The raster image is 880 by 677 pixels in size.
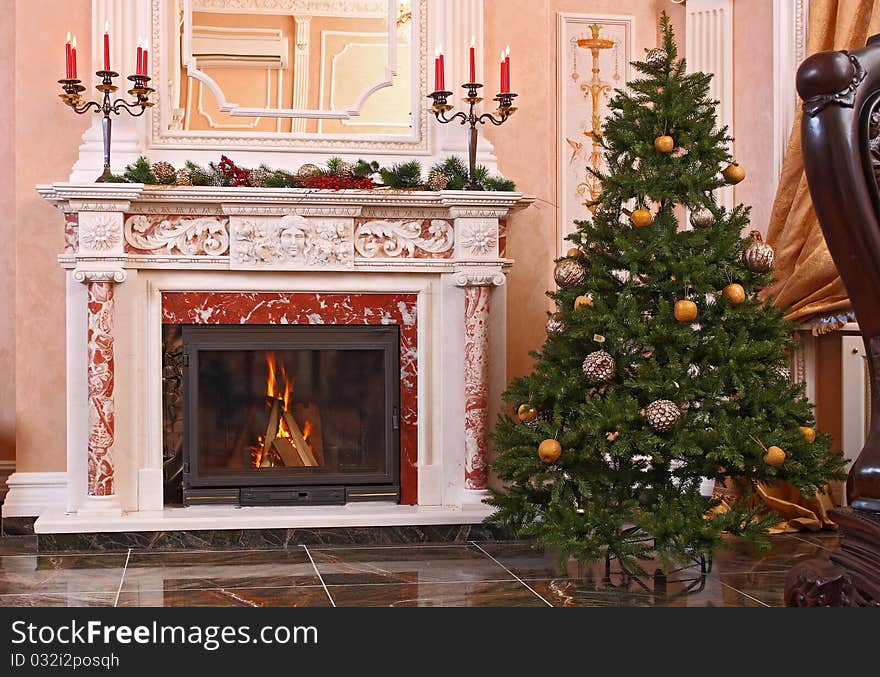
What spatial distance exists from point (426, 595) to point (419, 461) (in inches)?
44.8

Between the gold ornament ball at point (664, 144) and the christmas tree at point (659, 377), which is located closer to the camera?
the christmas tree at point (659, 377)

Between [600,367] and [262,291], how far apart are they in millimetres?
1574

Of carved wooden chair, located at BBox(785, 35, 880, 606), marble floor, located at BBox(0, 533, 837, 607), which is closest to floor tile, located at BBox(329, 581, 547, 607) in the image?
marble floor, located at BBox(0, 533, 837, 607)

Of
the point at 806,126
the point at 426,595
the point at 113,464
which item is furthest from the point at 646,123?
the point at 806,126

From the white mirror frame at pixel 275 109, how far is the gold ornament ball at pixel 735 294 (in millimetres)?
1594

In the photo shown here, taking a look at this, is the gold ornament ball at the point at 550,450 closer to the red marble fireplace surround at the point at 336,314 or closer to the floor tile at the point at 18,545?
the red marble fireplace surround at the point at 336,314

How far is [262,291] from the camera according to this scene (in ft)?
14.2

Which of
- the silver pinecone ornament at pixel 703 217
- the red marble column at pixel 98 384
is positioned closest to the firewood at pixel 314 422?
the red marble column at pixel 98 384

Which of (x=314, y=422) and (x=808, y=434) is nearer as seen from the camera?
(x=808, y=434)

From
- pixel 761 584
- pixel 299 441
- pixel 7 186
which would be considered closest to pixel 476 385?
pixel 299 441

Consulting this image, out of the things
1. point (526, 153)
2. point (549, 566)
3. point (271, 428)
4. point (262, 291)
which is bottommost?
point (549, 566)

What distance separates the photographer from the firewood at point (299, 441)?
14.7 ft

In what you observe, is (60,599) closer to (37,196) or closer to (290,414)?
(290,414)

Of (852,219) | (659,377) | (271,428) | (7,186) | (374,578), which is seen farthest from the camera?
(7,186)
